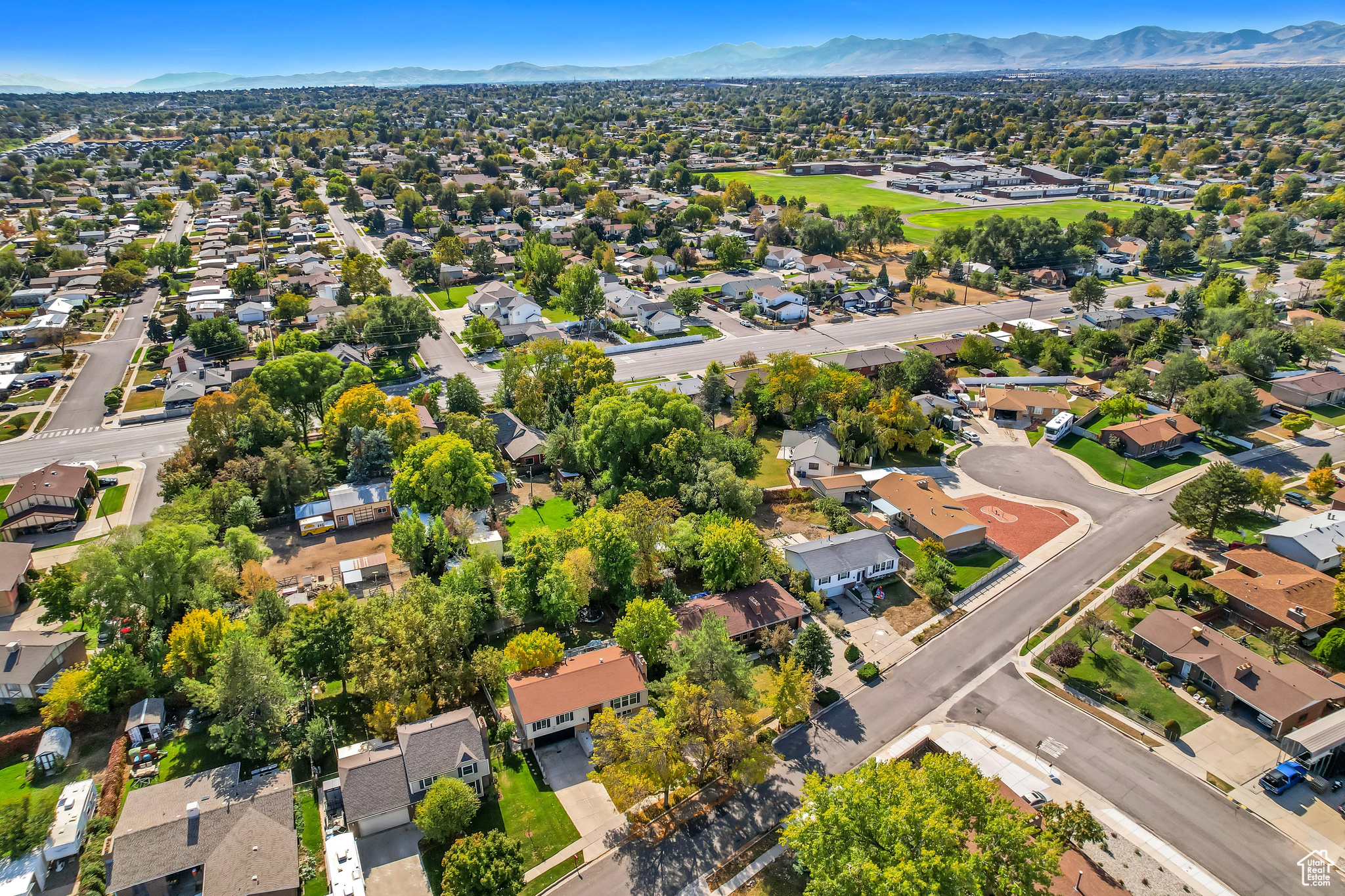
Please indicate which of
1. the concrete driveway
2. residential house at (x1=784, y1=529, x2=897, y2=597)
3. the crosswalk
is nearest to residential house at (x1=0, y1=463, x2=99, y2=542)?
the crosswalk

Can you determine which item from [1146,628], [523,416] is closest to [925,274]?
[523,416]

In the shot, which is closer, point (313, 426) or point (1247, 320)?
point (313, 426)

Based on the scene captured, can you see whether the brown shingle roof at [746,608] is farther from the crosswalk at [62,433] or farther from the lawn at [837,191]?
the lawn at [837,191]

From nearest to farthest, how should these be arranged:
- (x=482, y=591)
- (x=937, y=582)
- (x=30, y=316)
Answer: (x=482, y=591) → (x=937, y=582) → (x=30, y=316)

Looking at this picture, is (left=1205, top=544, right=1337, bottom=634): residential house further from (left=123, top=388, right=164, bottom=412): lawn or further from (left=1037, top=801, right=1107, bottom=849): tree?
(left=123, top=388, right=164, bottom=412): lawn

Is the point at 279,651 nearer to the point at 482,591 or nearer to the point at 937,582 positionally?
the point at 482,591

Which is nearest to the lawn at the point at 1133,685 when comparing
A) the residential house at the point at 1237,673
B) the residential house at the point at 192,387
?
the residential house at the point at 1237,673
